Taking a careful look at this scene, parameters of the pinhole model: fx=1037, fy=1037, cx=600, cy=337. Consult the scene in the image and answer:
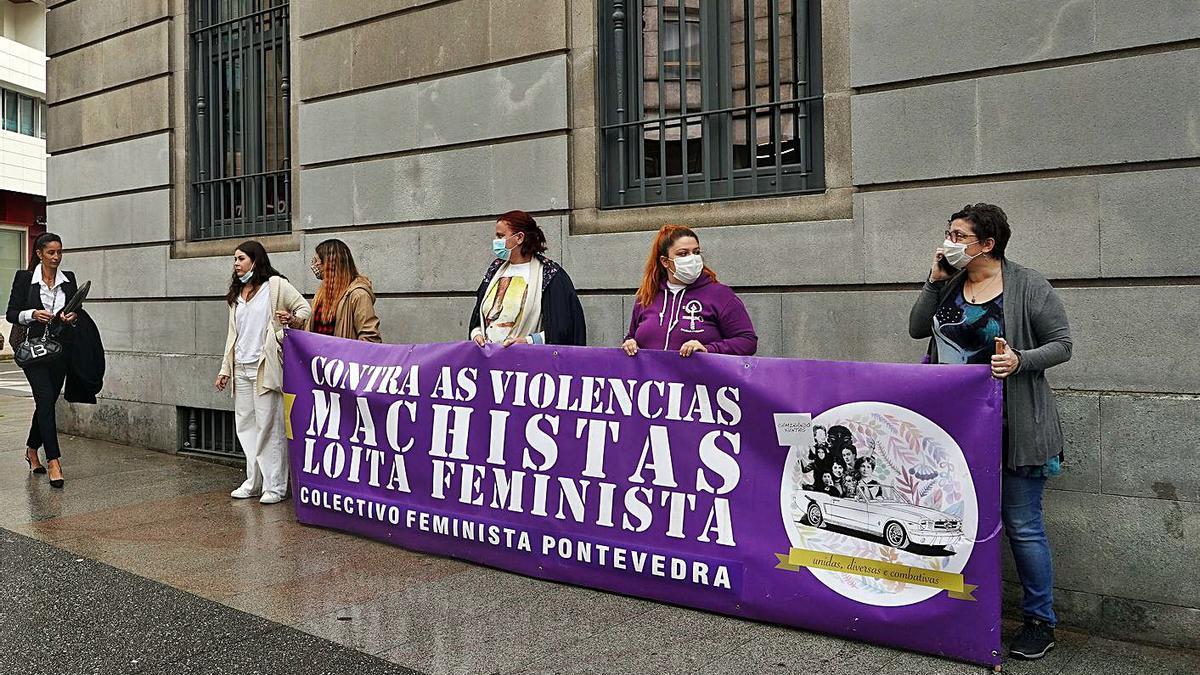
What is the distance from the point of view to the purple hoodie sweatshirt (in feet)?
17.0

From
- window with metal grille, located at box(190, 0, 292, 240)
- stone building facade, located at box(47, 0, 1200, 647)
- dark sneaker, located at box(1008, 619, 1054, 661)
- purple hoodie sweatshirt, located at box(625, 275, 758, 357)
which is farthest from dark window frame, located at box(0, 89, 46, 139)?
dark sneaker, located at box(1008, 619, 1054, 661)

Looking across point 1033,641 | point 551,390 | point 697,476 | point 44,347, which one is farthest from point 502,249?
point 44,347

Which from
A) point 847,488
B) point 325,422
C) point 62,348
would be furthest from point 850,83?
point 62,348

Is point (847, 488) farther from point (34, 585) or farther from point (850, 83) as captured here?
point (34, 585)

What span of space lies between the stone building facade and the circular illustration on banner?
1.01m

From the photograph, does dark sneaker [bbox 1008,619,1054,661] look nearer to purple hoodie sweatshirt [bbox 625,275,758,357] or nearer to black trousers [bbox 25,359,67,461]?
purple hoodie sweatshirt [bbox 625,275,758,357]

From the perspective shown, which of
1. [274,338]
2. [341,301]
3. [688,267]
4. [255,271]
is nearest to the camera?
[688,267]

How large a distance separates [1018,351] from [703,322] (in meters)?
1.55

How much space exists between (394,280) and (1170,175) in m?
5.37

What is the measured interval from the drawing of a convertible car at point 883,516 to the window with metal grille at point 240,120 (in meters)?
6.24

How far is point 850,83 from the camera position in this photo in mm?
5707

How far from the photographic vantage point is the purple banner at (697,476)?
421 centimetres

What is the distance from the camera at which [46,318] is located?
8.17 metres

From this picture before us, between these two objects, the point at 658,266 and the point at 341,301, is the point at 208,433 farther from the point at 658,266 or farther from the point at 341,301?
the point at 658,266
